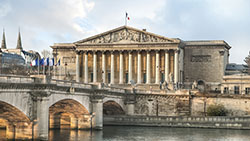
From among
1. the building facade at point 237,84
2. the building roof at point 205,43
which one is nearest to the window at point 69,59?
the building roof at point 205,43

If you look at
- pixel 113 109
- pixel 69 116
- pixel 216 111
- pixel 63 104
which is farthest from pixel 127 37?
pixel 63 104

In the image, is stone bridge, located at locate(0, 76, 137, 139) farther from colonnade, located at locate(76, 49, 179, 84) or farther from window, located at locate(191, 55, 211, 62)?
window, located at locate(191, 55, 211, 62)

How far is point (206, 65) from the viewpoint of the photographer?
12138 centimetres

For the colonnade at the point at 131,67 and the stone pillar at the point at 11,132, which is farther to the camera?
the colonnade at the point at 131,67

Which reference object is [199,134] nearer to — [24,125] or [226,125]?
[226,125]

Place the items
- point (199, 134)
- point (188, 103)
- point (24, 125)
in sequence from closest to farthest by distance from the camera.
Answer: point (24, 125) < point (199, 134) < point (188, 103)

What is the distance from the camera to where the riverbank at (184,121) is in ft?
264

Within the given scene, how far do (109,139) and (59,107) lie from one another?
387 inches

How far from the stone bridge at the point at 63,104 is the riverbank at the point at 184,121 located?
11.4 ft

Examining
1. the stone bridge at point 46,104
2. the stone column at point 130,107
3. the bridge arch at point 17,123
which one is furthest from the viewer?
the stone column at point 130,107

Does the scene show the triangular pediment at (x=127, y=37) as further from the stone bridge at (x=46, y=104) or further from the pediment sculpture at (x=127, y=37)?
the stone bridge at (x=46, y=104)

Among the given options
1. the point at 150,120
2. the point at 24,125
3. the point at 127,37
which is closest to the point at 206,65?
the point at 127,37

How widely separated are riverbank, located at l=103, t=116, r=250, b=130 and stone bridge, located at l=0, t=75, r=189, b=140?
3467 millimetres

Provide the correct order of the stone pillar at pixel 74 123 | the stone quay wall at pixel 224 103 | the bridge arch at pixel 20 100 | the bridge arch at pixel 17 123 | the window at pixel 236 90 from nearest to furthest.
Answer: the bridge arch at pixel 20 100 < the bridge arch at pixel 17 123 < the stone pillar at pixel 74 123 < the stone quay wall at pixel 224 103 < the window at pixel 236 90
